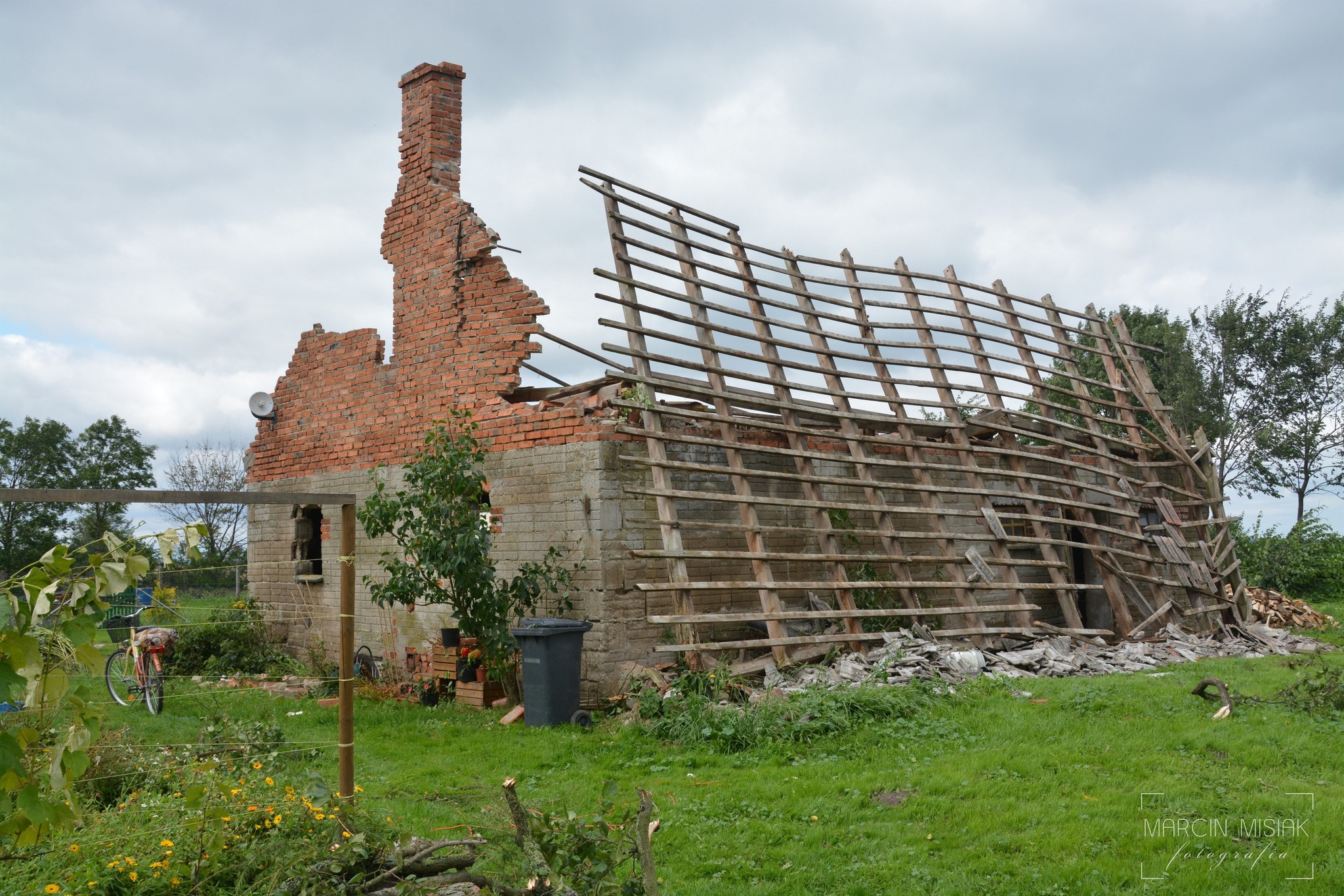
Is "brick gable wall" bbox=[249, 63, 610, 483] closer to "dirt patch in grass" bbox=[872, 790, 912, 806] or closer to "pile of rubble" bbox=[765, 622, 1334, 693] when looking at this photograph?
"pile of rubble" bbox=[765, 622, 1334, 693]

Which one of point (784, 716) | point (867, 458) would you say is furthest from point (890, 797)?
point (867, 458)

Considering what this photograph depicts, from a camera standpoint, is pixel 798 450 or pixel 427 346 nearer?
pixel 798 450

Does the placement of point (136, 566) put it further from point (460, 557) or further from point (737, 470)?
point (737, 470)

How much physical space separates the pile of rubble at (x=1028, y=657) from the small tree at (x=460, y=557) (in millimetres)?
2280

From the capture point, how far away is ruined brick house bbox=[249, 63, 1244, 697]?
8.74 m

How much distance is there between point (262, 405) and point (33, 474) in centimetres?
2272

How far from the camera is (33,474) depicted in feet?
99.4

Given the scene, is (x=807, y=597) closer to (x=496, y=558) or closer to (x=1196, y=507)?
(x=496, y=558)

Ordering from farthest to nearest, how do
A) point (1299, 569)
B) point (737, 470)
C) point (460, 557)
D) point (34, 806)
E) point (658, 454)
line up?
point (1299, 569) < point (737, 470) < point (658, 454) < point (460, 557) < point (34, 806)

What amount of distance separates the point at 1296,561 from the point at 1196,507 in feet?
17.8

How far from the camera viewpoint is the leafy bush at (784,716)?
673 cm

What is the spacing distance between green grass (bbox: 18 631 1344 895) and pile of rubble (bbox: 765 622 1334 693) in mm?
663

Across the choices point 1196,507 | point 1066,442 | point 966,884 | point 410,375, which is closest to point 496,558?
point 410,375

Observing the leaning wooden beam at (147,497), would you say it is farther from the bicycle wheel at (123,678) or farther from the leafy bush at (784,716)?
the bicycle wheel at (123,678)
